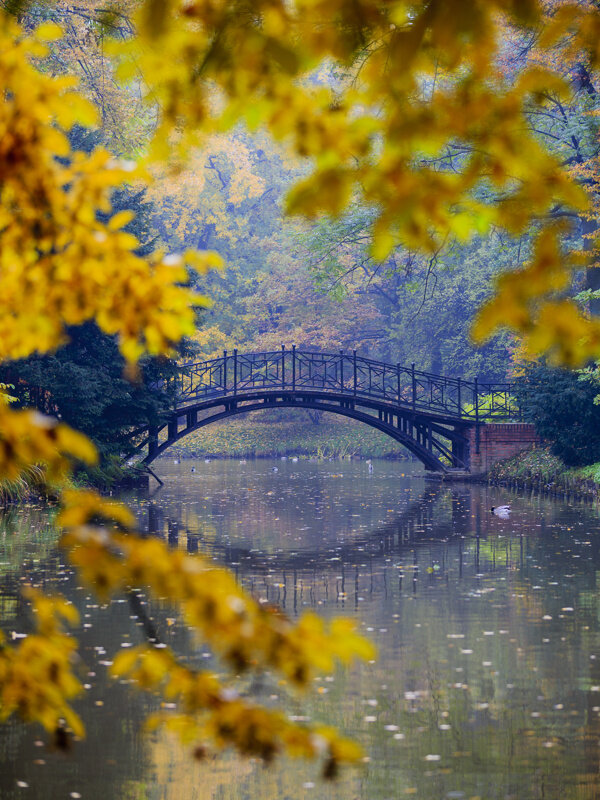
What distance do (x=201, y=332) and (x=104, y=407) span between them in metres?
20.6

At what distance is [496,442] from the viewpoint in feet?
94.0

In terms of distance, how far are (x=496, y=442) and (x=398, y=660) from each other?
69.2 ft

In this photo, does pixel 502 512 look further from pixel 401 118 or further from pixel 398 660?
pixel 401 118

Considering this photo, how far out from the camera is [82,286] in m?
2.46

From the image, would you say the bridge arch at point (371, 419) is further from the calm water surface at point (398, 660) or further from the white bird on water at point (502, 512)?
the calm water surface at point (398, 660)

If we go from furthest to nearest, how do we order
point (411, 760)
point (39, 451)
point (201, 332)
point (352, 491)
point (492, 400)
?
point (201, 332)
point (492, 400)
point (352, 491)
point (411, 760)
point (39, 451)

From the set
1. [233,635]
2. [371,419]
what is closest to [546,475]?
[371,419]

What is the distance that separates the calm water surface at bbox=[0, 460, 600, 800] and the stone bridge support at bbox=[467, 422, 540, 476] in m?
9.91

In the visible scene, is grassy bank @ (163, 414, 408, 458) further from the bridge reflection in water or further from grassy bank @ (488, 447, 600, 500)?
the bridge reflection in water

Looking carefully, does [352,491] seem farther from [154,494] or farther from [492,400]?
[492,400]

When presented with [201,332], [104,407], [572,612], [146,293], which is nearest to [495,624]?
[572,612]

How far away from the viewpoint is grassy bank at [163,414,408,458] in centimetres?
4516

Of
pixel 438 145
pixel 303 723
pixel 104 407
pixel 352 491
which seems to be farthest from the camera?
pixel 352 491

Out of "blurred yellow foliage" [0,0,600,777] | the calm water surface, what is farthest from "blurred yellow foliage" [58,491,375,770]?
the calm water surface
